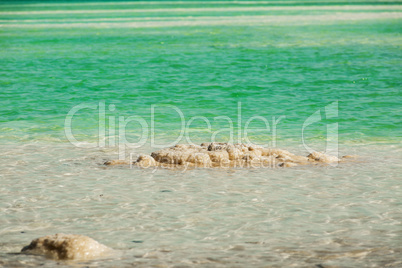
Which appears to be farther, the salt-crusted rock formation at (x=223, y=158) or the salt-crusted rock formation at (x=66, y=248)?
the salt-crusted rock formation at (x=223, y=158)

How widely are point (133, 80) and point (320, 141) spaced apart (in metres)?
10.1

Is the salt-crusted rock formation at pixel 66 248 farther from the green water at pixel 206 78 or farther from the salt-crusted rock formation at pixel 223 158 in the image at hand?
the green water at pixel 206 78

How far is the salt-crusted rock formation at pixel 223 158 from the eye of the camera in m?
10.4

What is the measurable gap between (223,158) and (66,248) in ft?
14.4

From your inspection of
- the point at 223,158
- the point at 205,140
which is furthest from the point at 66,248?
the point at 205,140

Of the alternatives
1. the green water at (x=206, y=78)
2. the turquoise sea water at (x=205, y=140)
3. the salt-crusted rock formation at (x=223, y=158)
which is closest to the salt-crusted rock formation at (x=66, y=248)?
the turquoise sea water at (x=205, y=140)

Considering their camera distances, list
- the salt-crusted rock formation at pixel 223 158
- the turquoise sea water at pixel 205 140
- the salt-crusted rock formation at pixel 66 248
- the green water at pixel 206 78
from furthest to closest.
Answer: the green water at pixel 206 78 < the salt-crusted rock formation at pixel 223 158 < the turquoise sea water at pixel 205 140 < the salt-crusted rock formation at pixel 66 248

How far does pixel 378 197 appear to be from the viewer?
887 centimetres

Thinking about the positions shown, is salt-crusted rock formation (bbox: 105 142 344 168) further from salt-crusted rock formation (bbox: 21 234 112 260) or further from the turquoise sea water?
salt-crusted rock formation (bbox: 21 234 112 260)

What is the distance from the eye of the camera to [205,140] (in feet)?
42.7

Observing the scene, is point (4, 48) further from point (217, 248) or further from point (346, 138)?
point (217, 248)

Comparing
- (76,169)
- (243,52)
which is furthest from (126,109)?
(243,52)

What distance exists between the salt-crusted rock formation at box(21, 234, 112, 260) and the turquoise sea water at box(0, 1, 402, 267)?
0.48 feet

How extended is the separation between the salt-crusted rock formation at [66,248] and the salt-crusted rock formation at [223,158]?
3866 mm
